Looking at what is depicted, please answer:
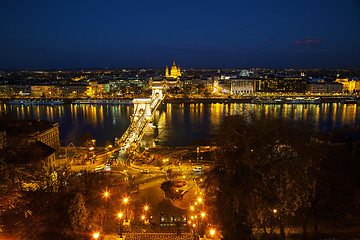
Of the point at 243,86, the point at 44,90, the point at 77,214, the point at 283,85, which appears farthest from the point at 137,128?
the point at 283,85

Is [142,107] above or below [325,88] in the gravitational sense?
below

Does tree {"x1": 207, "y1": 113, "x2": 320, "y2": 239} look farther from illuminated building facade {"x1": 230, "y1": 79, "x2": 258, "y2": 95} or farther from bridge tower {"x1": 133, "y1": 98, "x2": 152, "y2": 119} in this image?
illuminated building facade {"x1": 230, "y1": 79, "x2": 258, "y2": 95}

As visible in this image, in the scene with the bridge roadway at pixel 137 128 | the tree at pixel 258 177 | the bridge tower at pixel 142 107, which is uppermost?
the tree at pixel 258 177

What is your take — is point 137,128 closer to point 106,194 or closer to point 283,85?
point 106,194

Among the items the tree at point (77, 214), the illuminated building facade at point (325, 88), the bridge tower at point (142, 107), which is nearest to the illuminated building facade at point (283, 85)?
the illuminated building facade at point (325, 88)

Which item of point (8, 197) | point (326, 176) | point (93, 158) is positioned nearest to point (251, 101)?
point (93, 158)

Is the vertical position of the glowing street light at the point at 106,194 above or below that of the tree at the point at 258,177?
below

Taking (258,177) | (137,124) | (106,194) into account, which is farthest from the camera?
(137,124)

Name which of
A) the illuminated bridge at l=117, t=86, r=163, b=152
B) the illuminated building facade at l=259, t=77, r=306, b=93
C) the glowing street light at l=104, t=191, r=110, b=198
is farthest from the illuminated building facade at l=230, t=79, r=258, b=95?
the glowing street light at l=104, t=191, r=110, b=198

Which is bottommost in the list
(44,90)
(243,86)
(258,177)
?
(44,90)

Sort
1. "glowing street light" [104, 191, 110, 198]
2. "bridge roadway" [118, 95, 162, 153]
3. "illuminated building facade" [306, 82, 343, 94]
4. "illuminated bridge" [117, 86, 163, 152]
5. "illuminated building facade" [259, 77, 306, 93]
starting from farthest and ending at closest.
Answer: "illuminated building facade" [259, 77, 306, 93] < "illuminated building facade" [306, 82, 343, 94] < "illuminated bridge" [117, 86, 163, 152] < "bridge roadway" [118, 95, 162, 153] < "glowing street light" [104, 191, 110, 198]

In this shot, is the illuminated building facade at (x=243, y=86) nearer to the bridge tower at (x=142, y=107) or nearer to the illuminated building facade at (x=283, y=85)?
the illuminated building facade at (x=283, y=85)

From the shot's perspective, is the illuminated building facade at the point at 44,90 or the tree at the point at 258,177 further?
the illuminated building facade at the point at 44,90

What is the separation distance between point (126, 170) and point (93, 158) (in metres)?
1.25
